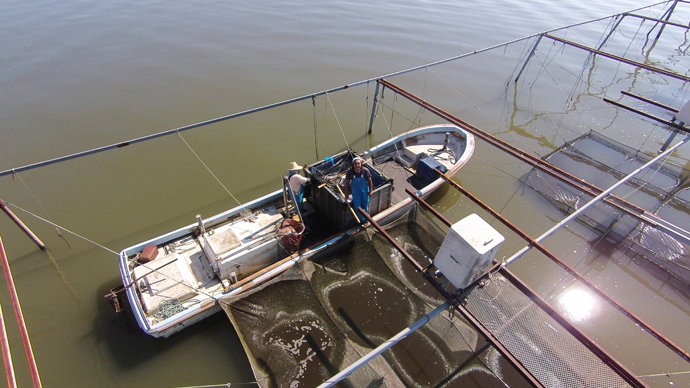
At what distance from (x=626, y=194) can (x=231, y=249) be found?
1565 cm

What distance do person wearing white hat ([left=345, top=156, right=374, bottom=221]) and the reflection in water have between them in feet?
22.4

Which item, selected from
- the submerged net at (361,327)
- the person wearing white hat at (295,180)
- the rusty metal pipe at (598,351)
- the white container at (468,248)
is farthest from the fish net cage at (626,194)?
the person wearing white hat at (295,180)

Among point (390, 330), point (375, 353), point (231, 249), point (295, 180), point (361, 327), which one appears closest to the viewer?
point (375, 353)

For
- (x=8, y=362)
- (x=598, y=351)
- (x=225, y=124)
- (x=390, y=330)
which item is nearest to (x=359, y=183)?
(x=390, y=330)

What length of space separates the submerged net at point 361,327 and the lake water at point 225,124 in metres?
1.64

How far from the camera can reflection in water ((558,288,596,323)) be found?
31.9 feet

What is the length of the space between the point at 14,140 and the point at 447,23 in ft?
103

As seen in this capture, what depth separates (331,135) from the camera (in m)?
15.9

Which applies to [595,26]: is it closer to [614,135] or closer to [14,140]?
[614,135]

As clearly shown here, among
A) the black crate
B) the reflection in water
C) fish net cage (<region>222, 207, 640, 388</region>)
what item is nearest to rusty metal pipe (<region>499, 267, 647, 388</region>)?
fish net cage (<region>222, 207, 640, 388</region>)

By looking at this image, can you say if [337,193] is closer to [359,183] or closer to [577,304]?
[359,183]

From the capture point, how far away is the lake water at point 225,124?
347 inches

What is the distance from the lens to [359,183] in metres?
8.86

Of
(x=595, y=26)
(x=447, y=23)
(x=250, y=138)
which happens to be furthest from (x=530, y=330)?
(x=595, y=26)
